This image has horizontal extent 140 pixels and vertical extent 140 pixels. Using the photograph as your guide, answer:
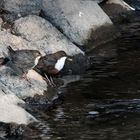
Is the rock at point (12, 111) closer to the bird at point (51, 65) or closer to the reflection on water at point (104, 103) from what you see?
the reflection on water at point (104, 103)

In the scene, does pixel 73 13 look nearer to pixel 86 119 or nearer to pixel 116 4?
pixel 116 4

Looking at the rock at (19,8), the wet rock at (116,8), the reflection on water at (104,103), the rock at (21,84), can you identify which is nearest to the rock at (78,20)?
the rock at (19,8)

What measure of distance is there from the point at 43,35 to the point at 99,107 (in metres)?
4.29

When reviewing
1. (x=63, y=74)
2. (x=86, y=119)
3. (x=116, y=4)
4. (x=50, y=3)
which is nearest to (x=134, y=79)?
(x=63, y=74)

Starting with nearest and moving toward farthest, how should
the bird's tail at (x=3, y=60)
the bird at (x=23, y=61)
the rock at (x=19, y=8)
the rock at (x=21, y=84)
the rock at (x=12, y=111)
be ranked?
the rock at (x=12, y=111), the rock at (x=21, y=84), the bird at (x=23, y=61), the bird's tail at (x=3, y=60), the rock at (x=19, y=8)

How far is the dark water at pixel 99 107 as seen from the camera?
33.4ft

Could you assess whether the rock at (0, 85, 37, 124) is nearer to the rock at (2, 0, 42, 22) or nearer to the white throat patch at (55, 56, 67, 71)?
the white throat patch at (55, 56, 67, 71)

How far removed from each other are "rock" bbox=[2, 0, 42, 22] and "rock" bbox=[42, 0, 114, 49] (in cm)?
27

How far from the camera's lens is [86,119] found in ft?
35.8

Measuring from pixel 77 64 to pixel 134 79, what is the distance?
1949 mm

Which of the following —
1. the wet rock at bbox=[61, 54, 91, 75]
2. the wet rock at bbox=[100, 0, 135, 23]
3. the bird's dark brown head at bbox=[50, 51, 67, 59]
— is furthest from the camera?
the wet rock at bbox=[100, 0, 135, 23]

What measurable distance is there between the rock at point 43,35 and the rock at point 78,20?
91cm

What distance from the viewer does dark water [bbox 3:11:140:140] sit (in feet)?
33.4

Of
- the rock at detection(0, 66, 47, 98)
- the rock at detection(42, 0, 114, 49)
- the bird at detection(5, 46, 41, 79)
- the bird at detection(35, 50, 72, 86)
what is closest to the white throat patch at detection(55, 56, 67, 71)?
the bird at detection(35, 50, 72, 86)
